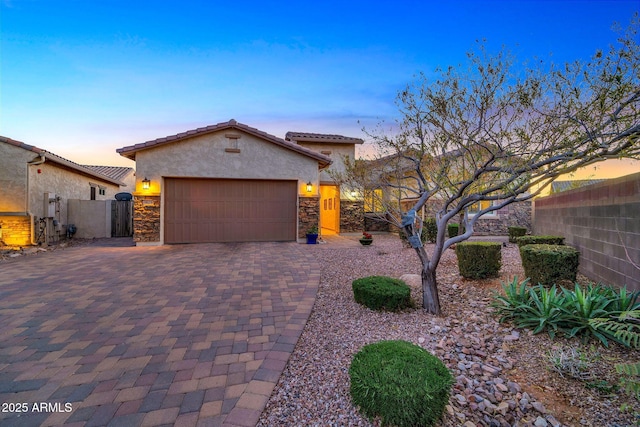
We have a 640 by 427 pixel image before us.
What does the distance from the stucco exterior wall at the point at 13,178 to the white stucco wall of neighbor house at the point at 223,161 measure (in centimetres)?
379

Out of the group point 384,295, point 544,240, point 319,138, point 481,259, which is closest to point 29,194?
point 319,138

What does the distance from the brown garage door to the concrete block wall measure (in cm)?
822

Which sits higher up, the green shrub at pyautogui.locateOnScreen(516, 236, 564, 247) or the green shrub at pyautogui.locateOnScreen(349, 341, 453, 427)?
the green shrub at pyautogui.locateOnScreen(516, 236, 564, 247)

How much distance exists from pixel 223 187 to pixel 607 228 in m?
10.3

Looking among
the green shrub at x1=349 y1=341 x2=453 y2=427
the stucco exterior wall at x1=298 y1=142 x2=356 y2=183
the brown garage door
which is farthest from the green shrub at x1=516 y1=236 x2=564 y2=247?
the stucco exterior wall at x1=298 y1=142 x2=356 y2=183

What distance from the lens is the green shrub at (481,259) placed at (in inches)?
217

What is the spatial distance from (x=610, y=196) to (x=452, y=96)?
10.8ft

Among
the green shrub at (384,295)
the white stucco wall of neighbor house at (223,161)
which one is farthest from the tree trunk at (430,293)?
the white stucco wall of neighbor house at (223,161)

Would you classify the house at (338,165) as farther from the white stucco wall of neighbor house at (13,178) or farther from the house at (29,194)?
the white stucco wall of neighbor house at (13,178)

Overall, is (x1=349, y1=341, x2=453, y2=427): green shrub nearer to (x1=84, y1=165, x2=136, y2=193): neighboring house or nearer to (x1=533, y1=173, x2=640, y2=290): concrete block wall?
(x1=533, y1=173, x2=640, y2=290): concrete block wall

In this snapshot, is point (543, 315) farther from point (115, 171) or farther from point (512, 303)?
point (115, 171)

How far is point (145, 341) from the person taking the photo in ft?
10.6

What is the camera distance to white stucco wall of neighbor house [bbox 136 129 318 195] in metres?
10.1

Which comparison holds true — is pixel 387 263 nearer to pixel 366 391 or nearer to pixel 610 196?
pixel 610 196
